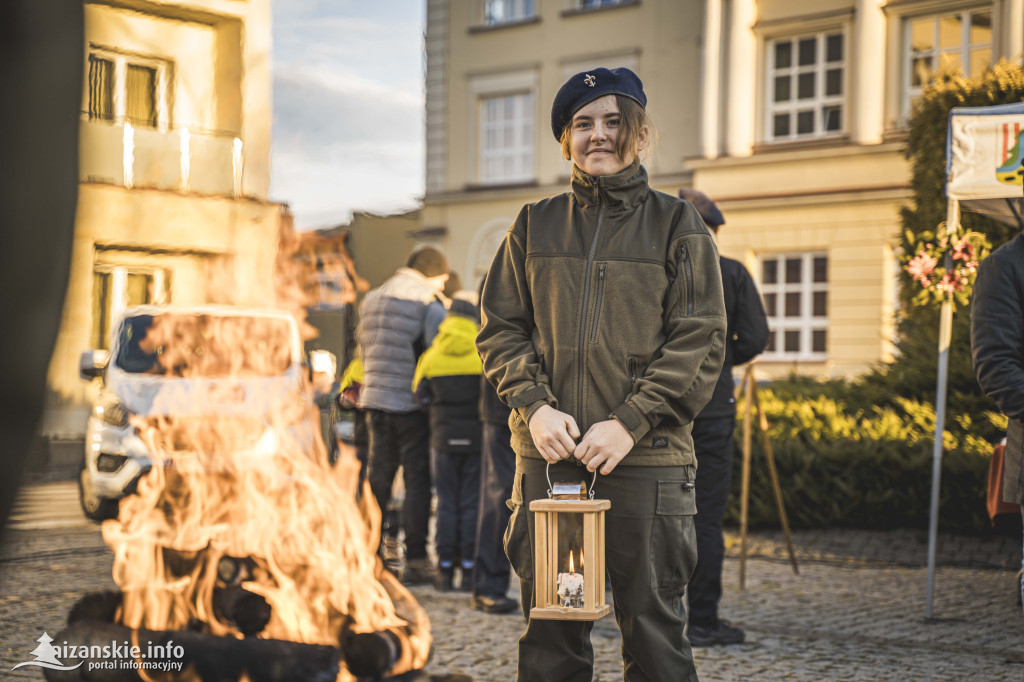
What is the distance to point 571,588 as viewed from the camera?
259cm

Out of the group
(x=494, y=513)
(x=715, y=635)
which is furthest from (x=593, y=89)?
(x=494, y=513)

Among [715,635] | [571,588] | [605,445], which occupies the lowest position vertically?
[715,635]

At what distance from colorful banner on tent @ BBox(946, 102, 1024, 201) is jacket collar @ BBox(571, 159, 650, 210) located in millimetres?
3295

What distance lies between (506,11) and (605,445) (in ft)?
78.1

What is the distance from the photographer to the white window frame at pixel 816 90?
2016 cm

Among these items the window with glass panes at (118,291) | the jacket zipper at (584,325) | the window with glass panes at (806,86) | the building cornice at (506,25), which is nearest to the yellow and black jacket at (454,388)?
the jacket zipper at (584,325)

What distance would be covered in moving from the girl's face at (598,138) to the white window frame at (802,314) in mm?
17962

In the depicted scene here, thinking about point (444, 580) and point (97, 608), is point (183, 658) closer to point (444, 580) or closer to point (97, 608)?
point (97, 608)

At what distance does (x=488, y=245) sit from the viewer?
24.8 metres

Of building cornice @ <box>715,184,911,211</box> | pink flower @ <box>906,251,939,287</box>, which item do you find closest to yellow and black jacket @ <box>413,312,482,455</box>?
pink flower @ <box>906,251,939,287</box>

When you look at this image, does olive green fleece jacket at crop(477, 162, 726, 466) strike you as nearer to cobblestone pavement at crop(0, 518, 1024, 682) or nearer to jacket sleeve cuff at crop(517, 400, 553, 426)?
jacket sleeve cuff at crop(517, 400, 553, 426)

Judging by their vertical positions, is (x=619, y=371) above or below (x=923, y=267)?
below

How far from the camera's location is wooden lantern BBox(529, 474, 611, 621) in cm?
253

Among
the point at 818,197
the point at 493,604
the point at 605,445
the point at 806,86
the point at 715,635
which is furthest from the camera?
the point at 806,86
